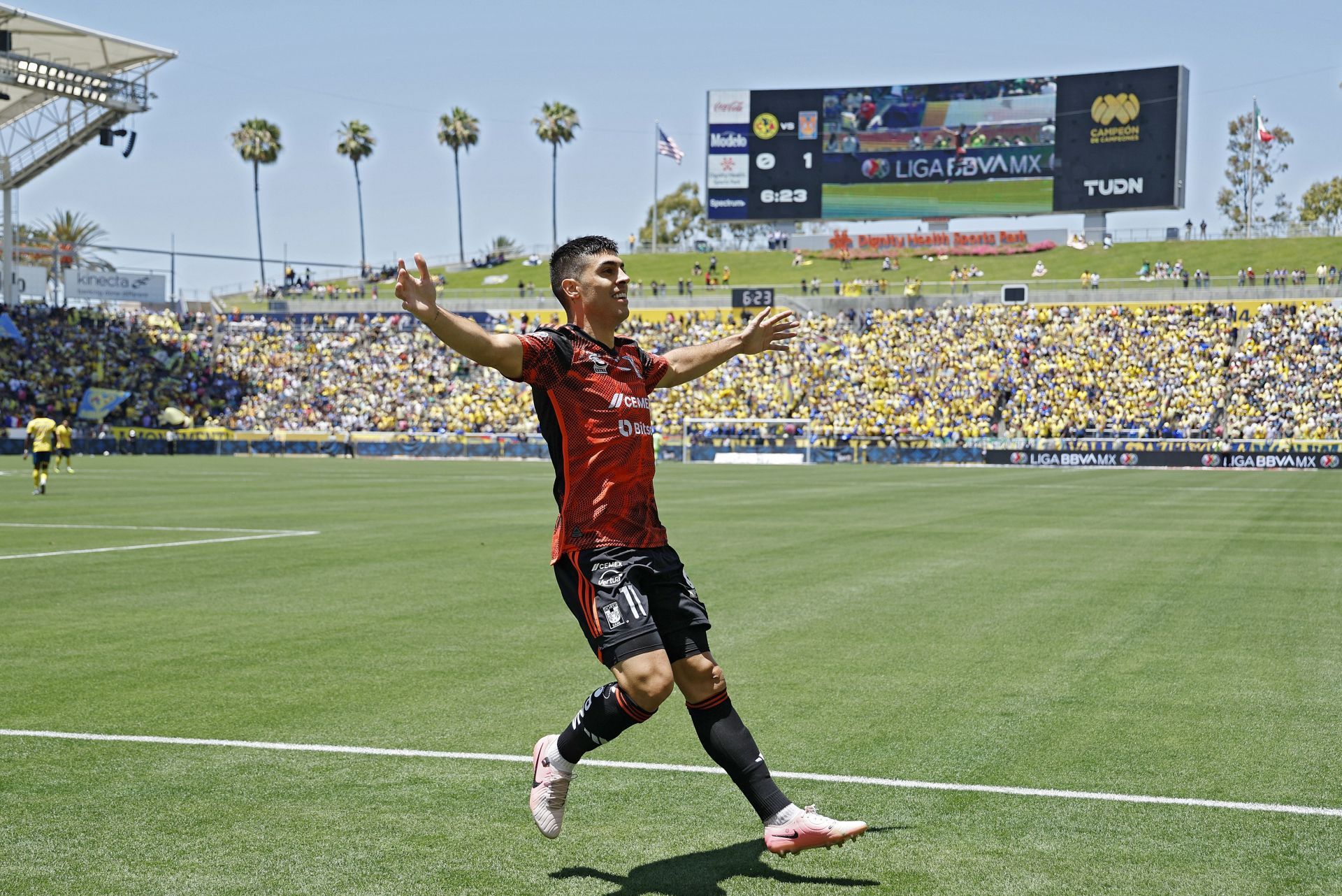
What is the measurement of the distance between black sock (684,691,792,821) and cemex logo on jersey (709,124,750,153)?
3081 inches

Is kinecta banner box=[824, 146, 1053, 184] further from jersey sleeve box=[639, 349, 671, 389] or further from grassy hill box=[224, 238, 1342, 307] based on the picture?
jersey sleeve box=[639, 349, 671, 389]

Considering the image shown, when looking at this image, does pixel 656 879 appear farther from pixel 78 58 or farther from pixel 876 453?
pixel 78 58

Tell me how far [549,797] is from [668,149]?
80.2 m

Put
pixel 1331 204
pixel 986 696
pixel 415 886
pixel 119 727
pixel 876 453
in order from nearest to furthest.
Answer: pixel 415 886, pixel 119 727, pixel 986 696, pixel 876 453, pixel 1331 204

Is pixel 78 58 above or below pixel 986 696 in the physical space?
above

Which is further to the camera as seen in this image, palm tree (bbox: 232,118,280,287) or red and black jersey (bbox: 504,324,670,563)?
palm tree (bbox: 232,118,280,287)

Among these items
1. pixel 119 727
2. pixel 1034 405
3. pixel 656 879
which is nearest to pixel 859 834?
pixel 656 879

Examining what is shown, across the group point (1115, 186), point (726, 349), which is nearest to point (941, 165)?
point (1115, 186)

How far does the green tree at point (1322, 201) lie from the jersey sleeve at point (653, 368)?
4642 inches

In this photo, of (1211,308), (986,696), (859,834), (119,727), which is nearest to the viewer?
(859,834)

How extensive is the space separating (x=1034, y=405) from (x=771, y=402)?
12.6m

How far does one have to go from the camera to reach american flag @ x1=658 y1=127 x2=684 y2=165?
82.7 meters

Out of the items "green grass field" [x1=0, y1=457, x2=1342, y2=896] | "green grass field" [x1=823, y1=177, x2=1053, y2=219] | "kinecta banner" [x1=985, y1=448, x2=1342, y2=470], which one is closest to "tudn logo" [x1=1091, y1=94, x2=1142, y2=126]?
"green grass field" [x1=823, y1=177, x2=1053, y2=219]

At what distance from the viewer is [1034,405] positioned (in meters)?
60.4
